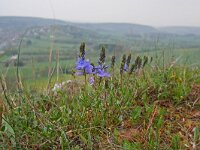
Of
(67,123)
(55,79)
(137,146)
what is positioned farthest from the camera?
(55,79)

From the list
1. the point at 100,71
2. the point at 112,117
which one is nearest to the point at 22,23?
the point at 100,71

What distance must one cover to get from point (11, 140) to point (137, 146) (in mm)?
925

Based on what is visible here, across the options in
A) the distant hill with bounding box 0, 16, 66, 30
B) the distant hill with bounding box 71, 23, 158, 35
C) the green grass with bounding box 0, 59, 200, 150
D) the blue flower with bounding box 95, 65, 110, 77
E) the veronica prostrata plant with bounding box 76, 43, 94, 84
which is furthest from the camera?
the distant hill with bounding box 71, 23, 158, 35

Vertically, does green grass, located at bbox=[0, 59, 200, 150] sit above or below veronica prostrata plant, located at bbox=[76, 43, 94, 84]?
below

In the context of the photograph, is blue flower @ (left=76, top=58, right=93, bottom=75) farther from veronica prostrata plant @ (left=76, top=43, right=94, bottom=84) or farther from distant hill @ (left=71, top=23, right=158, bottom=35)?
distant hill @ (left=71, top=23, right=158, bottom=35)

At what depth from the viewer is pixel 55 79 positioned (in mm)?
4215

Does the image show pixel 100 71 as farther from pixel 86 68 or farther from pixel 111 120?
pixel 111 120

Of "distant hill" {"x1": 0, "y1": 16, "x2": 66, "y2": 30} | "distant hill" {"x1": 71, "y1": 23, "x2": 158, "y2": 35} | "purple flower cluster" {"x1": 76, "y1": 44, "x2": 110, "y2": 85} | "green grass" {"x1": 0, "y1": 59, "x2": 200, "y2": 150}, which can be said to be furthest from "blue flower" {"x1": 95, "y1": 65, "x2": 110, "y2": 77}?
"distant hill" {"x1": 71, "y1": 23, "x2": 158, "y2": 35}

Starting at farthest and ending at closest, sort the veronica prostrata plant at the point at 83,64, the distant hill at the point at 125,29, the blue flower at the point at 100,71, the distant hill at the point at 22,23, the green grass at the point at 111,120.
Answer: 1. the distant hill at the point at 125,29
2. the distant hill at the point at 22,23
3. the blue flower at the point at 100,71
4. the veronica prostrata plant at the point at 83,64
5. the green grass at the point at 111,120

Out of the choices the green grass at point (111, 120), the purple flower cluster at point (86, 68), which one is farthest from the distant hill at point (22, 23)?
the green grass at point (111, 120)

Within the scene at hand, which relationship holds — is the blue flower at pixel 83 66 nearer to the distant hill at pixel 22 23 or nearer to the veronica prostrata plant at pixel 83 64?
the veronica prostrata plant at pixel 83 64

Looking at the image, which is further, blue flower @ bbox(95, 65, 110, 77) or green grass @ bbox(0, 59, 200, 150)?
blue flower @ bbox(95, 65, 110, 77)

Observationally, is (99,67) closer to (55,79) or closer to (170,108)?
(170,108)

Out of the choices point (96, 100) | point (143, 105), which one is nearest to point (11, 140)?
point (96, 100)
